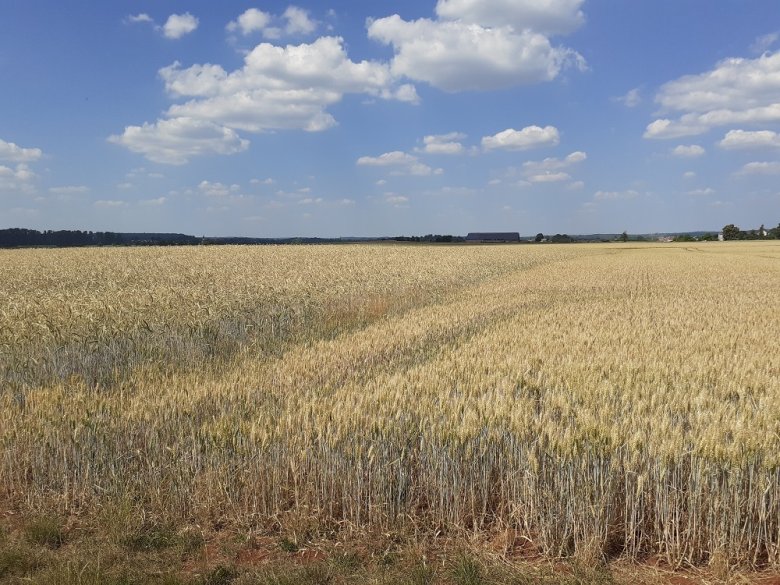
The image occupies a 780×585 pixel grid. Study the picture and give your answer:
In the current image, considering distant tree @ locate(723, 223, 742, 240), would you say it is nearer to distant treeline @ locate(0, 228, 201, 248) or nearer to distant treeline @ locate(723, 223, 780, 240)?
distant treeline @ locate(723, 223, 780, 240)

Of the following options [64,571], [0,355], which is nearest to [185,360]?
[0,355]

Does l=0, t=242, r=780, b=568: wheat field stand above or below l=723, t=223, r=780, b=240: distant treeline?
below

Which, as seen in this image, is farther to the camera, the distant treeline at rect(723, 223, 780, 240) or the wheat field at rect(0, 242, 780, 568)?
the distant treeline at rect(723, 223, 780, 240)

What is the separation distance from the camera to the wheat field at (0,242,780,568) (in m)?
4.54

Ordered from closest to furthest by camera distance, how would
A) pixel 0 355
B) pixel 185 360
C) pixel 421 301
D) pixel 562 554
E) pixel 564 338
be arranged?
pixel 562 554 → pixel 0 355 → pixel 185 360 → pixel 564 338 → pixel 421 301

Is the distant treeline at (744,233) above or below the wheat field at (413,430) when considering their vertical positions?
above

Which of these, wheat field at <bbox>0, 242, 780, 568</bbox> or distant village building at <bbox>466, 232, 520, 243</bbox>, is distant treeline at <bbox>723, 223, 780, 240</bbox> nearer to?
distant village building at <bbox>466, 232, 520, 243</bbox>

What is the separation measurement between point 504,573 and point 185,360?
7.28 m

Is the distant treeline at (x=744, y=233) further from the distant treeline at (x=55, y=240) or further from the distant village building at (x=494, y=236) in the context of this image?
the distant treeline at (x=55, y=240)

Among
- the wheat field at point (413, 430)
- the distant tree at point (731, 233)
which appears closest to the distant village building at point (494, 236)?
the distant tree at point (731, 233)

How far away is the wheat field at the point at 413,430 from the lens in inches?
179

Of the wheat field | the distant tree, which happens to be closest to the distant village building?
the distant tree

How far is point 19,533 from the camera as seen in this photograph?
5035 mm

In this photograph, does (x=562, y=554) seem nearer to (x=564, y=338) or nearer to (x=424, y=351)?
(x=424, y=351)
